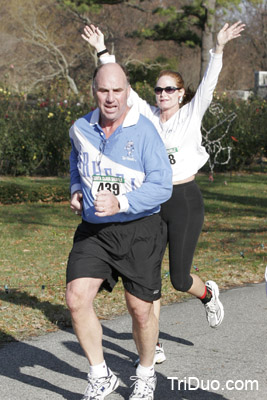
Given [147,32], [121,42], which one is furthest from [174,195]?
[121,42]

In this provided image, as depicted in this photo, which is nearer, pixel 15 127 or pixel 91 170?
pixel 91 170

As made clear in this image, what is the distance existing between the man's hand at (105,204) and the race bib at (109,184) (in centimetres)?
22

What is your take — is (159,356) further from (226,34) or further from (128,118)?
(226,34)

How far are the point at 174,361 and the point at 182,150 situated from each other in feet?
4.81

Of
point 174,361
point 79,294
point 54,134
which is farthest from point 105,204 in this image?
point 54,134

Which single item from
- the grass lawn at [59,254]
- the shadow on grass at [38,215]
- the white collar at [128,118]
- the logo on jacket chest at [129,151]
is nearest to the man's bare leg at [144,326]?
the logo on jacket chest at [129,151]

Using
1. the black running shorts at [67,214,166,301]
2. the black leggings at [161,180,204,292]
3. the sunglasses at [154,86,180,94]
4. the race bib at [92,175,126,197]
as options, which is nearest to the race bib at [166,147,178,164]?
the black leggings at [161,180,204,292]

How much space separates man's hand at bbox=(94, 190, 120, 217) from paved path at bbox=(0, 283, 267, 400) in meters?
1.20

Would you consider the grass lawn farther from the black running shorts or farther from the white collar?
the white collar

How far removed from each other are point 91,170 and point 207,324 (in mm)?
2370

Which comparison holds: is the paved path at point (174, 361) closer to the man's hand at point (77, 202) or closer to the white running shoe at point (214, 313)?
the white running shoe at point (214, 313)

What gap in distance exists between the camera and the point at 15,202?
14.1 metres

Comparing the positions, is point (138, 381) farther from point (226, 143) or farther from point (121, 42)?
point (121, 42)

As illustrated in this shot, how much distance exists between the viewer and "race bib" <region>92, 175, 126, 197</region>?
3809mm
